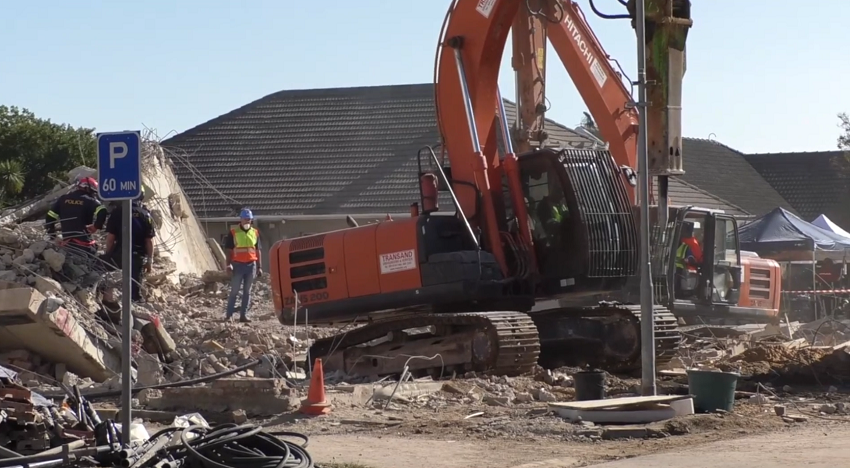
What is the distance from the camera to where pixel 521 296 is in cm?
1492

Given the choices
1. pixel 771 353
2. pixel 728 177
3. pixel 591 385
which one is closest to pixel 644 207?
pixel 591 385

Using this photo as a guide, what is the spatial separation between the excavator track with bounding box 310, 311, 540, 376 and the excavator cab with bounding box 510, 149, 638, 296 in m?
0.75

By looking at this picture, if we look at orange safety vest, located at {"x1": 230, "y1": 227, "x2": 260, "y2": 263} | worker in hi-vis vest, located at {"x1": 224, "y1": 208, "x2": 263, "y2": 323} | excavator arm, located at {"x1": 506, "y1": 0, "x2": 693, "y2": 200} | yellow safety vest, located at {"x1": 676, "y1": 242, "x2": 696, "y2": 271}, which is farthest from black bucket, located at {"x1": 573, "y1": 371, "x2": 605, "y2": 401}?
orange safety vest, located at {"x1": 230, "y1": 227, "x2": 260, "y2": 263}

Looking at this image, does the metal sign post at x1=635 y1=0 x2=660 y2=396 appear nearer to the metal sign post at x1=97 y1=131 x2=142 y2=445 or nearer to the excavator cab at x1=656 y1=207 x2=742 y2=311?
the metal sign post at x1=97 y1=131 x2=142 y2=445

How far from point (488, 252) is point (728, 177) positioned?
3721 centimetres

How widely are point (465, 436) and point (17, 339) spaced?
686 centimetres

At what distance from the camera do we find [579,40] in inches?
628

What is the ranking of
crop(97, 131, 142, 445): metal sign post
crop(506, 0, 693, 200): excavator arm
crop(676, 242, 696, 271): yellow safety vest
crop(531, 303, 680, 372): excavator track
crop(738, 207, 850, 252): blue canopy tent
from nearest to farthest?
crop(97, 131, 142, 445): metal sign post
crop(531, 303, 680, 372): excavator track
crop(506, 0, 693, 200): excavator arm
crop(676, 242, 696, 271): yellow safety vest
crop(738, 207, 850, 252): blue canopy tent

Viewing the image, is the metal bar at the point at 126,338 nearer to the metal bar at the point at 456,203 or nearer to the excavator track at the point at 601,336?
the metal bar at the point at 456,203

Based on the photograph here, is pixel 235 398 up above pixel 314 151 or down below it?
below

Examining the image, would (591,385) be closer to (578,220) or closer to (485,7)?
(578,220)

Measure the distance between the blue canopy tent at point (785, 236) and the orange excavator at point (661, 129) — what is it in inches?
346

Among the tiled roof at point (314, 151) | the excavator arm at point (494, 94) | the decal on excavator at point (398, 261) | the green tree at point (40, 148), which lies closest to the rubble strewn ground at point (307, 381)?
the decal on excavator at point (398, 261)

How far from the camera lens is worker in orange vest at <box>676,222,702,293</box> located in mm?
18969
